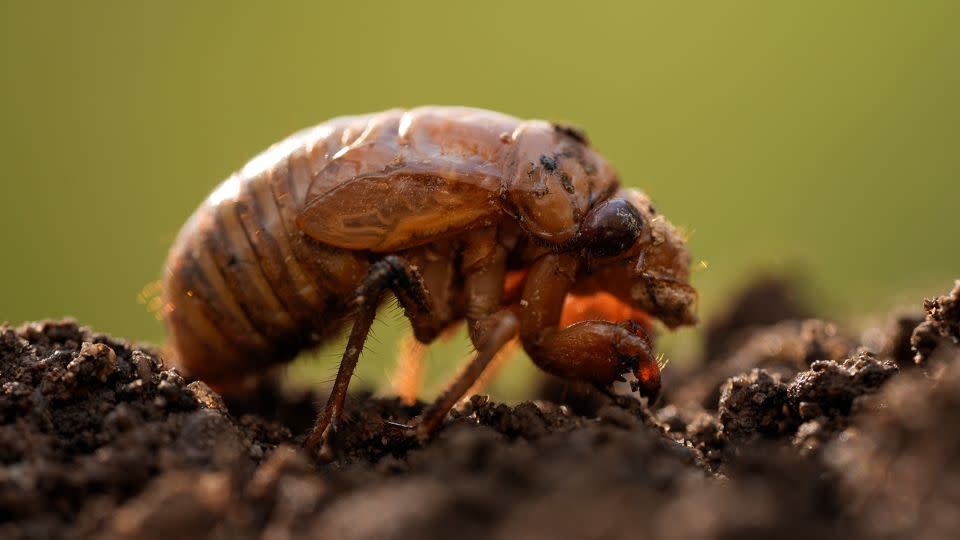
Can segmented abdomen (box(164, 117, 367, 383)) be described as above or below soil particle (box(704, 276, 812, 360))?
below

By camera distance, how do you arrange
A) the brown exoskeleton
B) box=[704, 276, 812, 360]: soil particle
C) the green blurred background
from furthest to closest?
the green blurred background
box=[704, 276, 812, 360]: soil particle
the brown exoskeleton

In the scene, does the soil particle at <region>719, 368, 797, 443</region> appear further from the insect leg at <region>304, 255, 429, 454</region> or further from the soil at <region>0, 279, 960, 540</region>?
the insect leg at <region>304, 255, 429, 454</region>

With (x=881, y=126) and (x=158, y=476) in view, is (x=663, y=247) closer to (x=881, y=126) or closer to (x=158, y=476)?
(x=158, y=476)

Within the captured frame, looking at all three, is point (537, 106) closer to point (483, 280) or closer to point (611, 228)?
point (483, 280)

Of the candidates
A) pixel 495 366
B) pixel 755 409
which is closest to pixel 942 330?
pixel 755 409

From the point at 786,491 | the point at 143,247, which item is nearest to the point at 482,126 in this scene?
the point at 786,491

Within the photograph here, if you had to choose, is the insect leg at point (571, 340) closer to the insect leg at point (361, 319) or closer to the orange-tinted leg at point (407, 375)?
the insect leg at point (361, 319)

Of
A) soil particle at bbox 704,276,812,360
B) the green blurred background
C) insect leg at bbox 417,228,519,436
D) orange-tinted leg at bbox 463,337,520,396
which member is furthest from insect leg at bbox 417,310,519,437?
the green blurred background
